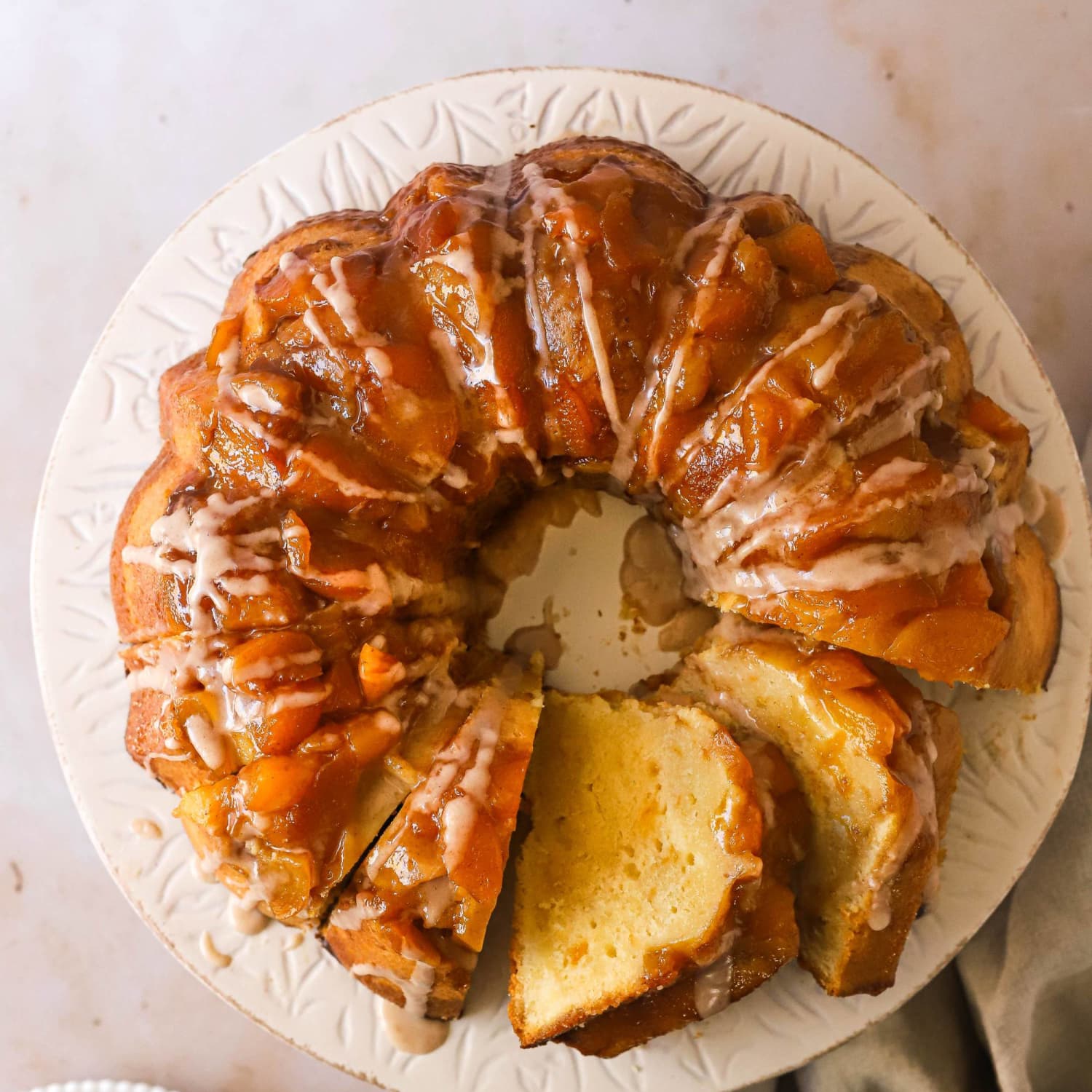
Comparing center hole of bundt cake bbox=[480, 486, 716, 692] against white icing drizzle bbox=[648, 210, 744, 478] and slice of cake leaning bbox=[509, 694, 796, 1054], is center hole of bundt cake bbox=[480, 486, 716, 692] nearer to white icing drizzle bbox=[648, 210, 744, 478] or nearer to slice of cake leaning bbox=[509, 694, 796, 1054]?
slice of cake leaning bbox=[509, 694, 796, 1054]

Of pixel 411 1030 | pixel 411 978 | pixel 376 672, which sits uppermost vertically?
pixel 376 672

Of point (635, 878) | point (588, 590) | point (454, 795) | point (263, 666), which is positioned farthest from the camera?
point (588, 590)

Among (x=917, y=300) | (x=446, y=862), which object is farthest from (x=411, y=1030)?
(x=917, y=300)

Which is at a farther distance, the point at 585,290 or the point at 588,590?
the point at 588,590

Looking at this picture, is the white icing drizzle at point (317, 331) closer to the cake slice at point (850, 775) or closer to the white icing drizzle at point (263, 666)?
the white icing drizzle at point (263, 666)

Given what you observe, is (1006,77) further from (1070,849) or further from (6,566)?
(6,566)

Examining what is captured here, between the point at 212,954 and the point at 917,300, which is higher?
the point at 917,300

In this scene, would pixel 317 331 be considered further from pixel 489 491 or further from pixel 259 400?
pixel 489 491
